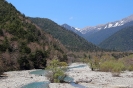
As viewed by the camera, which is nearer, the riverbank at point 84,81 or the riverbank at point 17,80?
the riverbank at point 84,81

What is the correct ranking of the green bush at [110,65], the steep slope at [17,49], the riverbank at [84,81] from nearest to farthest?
the riverbank at [84,81]
the green bush at [110,65]
the steep slope at [17,49]

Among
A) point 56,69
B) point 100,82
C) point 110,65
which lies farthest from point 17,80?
point 110,65

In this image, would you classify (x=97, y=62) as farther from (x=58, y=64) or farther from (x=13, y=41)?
(x=58, y=64)

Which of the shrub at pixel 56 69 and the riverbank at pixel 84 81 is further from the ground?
the shrub at pixel 56 69

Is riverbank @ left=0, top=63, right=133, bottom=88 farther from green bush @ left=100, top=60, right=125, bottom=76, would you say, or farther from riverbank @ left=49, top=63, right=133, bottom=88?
green bush @ left=100, top=60, right=125, bottom=76

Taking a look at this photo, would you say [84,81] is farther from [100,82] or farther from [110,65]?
[110,65]

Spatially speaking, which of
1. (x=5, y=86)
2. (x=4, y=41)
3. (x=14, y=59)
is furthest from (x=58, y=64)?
(x=4, y=41)

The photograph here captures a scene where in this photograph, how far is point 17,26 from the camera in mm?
131125

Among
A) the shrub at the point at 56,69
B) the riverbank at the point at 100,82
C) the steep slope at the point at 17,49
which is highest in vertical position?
the steep slope at the point at 17,49

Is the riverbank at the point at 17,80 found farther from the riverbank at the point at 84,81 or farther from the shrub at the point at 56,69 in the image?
the shrub at the point at 56,69

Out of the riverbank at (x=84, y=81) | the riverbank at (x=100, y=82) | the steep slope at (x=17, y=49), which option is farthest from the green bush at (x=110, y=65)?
the steep slope at (x=17, y=49)

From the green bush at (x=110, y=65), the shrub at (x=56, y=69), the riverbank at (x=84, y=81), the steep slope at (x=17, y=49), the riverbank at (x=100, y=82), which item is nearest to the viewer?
the riverbank at (x=100, y=82)

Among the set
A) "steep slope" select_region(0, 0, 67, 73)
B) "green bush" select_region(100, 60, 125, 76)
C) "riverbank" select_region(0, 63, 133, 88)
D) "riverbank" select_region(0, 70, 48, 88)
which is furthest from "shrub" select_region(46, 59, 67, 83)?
"steep slope" select_region(0, 0, 67, 73)

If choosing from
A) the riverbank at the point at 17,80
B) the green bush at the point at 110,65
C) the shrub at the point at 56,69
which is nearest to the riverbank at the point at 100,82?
the shrub at the point at 56,69
